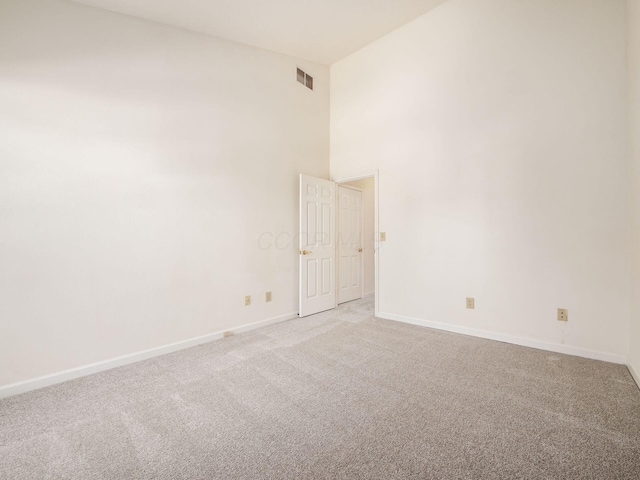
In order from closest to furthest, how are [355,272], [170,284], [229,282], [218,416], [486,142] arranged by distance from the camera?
1. [218,416]
2. [170,284]
3. [486,142]
4. [229,282]
5. [355,272]

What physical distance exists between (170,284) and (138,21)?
253cm

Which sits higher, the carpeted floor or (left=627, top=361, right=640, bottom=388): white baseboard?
(left=627, top=361, right=640, bottom=388): white baseboard

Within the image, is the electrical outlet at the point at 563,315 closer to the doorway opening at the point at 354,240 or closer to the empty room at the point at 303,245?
the empty room at the point at 303,245

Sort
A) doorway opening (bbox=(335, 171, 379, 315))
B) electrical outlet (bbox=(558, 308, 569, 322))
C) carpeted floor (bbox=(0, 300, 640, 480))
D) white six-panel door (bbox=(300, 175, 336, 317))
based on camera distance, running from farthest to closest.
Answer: doorway opening (bbox=(335, 171, 379, 315)), white six-panel door (bbox=(300, 175, 336, 317)), electrical outlet (bbox=(558, 308, 569, 322)), carpeted floor (bbox=(0, 300, 640, 480))

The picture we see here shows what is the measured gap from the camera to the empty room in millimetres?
1548

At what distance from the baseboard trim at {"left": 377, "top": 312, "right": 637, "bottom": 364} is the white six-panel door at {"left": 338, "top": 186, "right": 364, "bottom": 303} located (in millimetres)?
1299

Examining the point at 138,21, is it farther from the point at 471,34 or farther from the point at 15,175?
the point at 471,34

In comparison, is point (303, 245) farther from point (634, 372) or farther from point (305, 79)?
point (634, 372)

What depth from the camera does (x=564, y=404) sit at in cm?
177

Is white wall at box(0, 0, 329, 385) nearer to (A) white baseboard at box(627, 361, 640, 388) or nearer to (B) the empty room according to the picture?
(B) the empty room

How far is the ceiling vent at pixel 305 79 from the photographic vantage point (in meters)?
4.01

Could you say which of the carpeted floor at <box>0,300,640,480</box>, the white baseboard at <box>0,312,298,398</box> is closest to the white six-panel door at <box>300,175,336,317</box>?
the white baseboard at <box>0,312,298,398</box>

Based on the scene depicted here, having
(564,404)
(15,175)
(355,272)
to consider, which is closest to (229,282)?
(15,175)

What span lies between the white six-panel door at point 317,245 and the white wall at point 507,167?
83 centimetres
